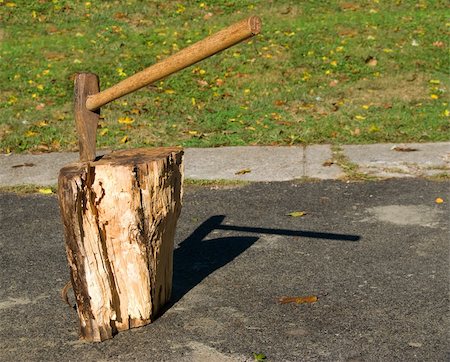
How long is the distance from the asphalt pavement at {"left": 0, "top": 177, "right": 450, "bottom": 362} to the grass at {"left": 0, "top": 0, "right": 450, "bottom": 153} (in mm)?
1413

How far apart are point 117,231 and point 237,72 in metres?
5.78

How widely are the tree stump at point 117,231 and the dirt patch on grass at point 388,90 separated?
15.9 feet

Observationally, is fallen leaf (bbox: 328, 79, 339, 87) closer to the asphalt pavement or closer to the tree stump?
the asphalt pavement

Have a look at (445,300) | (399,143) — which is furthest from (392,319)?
(399,143)

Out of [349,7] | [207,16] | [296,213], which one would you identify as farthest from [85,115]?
[349,7]

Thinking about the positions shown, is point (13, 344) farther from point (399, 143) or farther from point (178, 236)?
point (399, 143)

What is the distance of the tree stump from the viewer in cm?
436

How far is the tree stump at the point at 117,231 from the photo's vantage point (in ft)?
14.3

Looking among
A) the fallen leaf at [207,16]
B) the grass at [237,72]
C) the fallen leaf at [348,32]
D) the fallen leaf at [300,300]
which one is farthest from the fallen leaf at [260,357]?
the fallen leaf at [207,16]

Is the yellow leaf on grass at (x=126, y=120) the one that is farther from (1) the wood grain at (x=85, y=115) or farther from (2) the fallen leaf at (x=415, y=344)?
(2) the fallen leaf at (x=415, y=344)

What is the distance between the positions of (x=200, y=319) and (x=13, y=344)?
0.95 m

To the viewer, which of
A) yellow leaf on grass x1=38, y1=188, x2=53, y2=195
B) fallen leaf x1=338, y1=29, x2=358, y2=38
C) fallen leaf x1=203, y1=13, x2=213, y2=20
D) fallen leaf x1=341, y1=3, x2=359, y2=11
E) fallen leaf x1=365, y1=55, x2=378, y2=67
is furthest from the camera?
fallen leaf x1=341, y1=3, x2=359, y2=11

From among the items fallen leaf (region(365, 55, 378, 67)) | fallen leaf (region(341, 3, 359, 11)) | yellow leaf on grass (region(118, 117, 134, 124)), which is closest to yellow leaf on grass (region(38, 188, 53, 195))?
yellow leaf on grass (region(118, 117, 134, 124))

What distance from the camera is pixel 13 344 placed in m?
4.50
